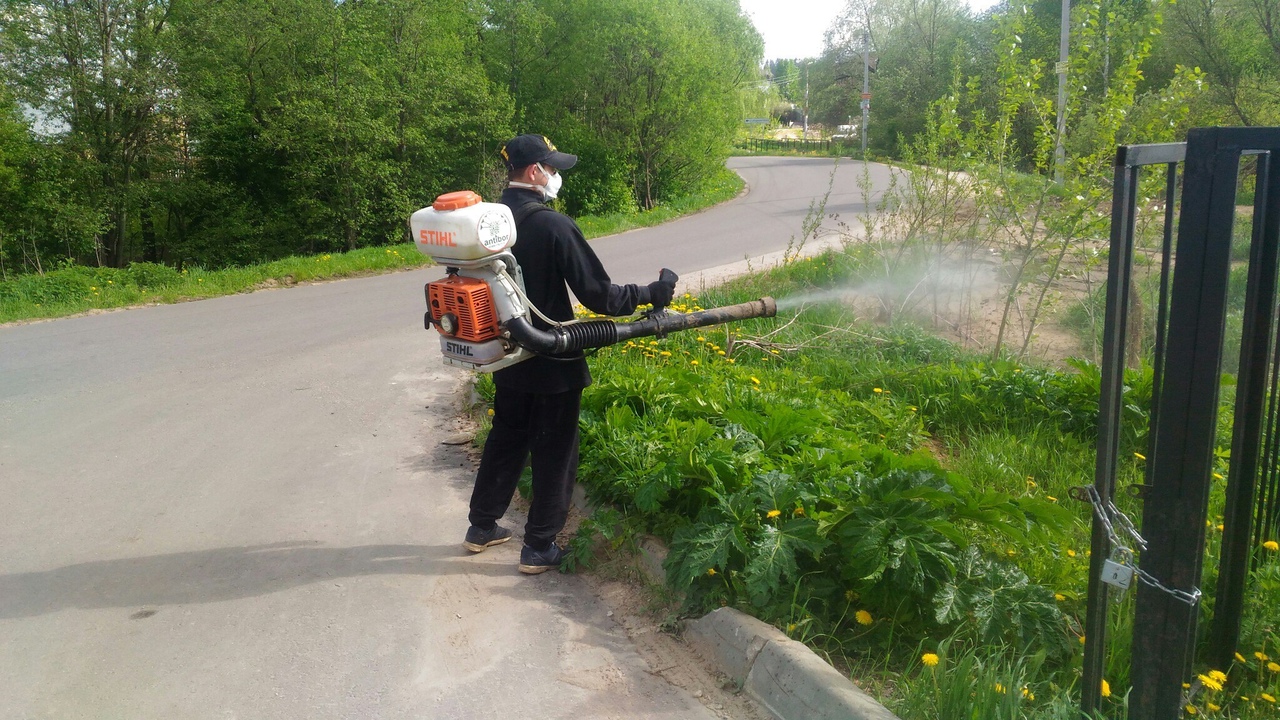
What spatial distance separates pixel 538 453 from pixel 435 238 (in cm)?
112

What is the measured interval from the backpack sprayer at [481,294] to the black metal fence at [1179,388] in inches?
88.9

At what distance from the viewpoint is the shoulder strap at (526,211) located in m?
4.18

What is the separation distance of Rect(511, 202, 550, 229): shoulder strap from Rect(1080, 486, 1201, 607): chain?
8.45ft

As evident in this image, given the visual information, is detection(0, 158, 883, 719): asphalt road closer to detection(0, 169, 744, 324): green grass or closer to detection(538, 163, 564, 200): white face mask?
detection(538, 163, 564, 200): white face mask

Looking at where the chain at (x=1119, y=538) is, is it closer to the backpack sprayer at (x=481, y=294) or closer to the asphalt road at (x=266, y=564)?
the asphalt road at (x=266, y=564)

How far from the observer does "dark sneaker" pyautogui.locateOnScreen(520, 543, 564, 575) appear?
435cm

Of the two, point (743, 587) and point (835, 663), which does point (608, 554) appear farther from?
point (835, 663)

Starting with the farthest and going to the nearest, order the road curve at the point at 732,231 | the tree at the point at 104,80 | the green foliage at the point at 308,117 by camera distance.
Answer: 1. the green foliage at the point at 308,117
2. the tree at the point at 104,80
3. the road curve at the point at 732,231

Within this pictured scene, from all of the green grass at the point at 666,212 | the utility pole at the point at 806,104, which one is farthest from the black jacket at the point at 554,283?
the utility pole at the point at 806,104

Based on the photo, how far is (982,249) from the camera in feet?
30.9

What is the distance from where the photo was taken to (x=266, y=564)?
4391 millimetres

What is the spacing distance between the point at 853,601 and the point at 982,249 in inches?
264

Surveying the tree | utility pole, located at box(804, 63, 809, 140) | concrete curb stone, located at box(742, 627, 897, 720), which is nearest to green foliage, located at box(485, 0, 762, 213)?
the tree

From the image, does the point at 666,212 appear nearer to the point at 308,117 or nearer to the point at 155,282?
the point at 308,117
